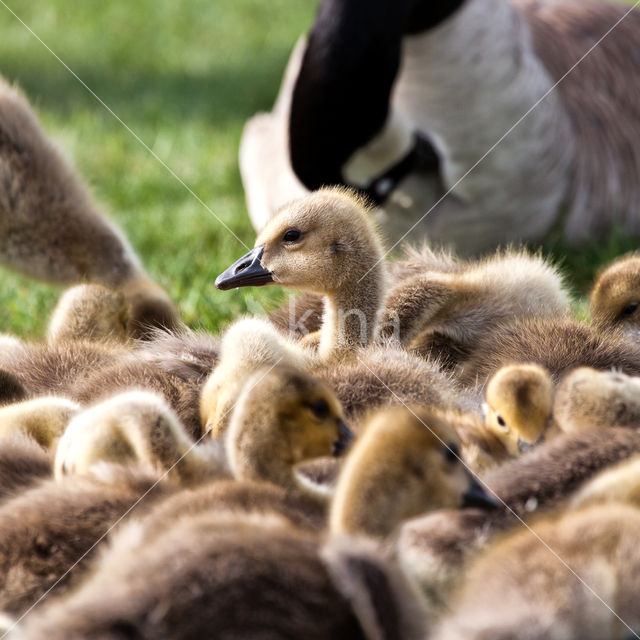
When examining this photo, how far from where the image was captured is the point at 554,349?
1.92 metres

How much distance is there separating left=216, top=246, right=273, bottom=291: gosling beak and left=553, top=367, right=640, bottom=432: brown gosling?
723 mm

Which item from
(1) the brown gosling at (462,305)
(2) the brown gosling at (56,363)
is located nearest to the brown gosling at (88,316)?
(2) the brown gosling at (56,363)

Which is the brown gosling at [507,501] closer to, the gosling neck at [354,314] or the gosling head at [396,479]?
the gosling head at [396,479]

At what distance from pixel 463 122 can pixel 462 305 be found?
1.45 meters

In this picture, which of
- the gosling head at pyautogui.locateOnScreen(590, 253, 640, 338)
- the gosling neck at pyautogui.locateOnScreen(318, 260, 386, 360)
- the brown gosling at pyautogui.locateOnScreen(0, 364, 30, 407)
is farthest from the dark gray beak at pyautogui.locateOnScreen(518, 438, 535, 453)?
the brown gosling at pyautogui.locateOnScreen(0, 364, 30, 407)

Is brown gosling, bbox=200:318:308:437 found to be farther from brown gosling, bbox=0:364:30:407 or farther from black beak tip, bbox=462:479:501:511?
black beak tip, bbox=462:479:501:511

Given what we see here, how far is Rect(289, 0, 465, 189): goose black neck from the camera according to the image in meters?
3.03

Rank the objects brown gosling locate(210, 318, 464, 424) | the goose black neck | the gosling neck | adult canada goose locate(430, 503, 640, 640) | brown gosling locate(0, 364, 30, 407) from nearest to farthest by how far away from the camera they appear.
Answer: adult canada goose locate(430, 503, 640, 640) < brown gosling locate(210, 318, 464, 424) < brown gosling locate(0, 364, 30, 407) < the gosling neck < the goose black neck

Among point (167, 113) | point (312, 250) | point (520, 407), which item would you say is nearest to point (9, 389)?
point (312, 250)

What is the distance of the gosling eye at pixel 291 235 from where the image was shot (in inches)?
82.8

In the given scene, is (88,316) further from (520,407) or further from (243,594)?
(243,594)

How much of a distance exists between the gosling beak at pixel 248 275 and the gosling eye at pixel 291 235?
2.0 inches

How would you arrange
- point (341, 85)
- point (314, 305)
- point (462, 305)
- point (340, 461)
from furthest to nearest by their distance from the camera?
point (341, 85) < point (314, 305) < point (462, 305) < point (340, 461)

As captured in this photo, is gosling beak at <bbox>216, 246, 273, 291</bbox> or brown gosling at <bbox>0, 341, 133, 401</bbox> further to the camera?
gosling beak at <bbox>216, 246, 273, 291</bbox>
